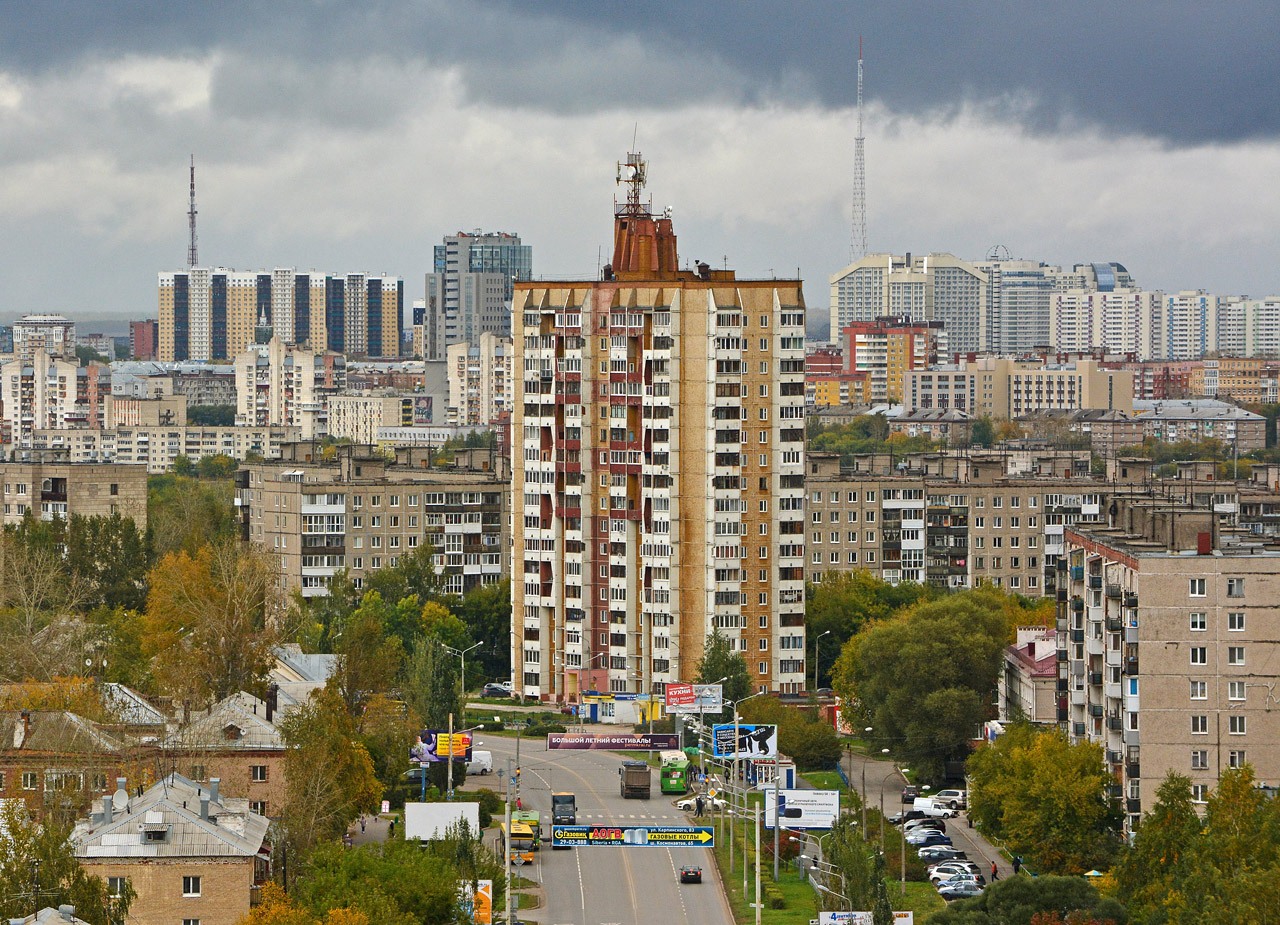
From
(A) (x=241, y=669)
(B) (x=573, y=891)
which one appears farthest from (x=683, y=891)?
(A) (x=241, y=669)

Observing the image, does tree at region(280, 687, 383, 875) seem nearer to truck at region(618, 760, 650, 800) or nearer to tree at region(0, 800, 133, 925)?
tree at region(0, 800, 133, 925)

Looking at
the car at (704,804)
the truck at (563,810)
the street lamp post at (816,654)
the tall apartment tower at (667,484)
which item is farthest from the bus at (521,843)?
the street lamp post at (816,654)

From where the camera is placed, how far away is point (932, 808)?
84.1 meters

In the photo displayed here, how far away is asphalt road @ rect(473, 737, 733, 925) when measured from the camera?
6812cm

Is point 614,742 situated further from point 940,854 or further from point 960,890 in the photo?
point 960,890

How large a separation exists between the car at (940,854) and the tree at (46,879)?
26394mm

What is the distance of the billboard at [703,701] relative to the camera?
299 ft

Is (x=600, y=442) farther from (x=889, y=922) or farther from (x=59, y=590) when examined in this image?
(x=889, y=922)

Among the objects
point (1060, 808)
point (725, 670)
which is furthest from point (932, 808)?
point (725, 670)

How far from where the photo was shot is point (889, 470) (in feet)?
449

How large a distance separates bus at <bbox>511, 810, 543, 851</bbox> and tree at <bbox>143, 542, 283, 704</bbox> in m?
8.73

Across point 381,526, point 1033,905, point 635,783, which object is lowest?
point 1033,905

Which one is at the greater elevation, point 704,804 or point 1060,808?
point 1060,808

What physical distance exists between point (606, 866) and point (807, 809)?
19.2 ft
